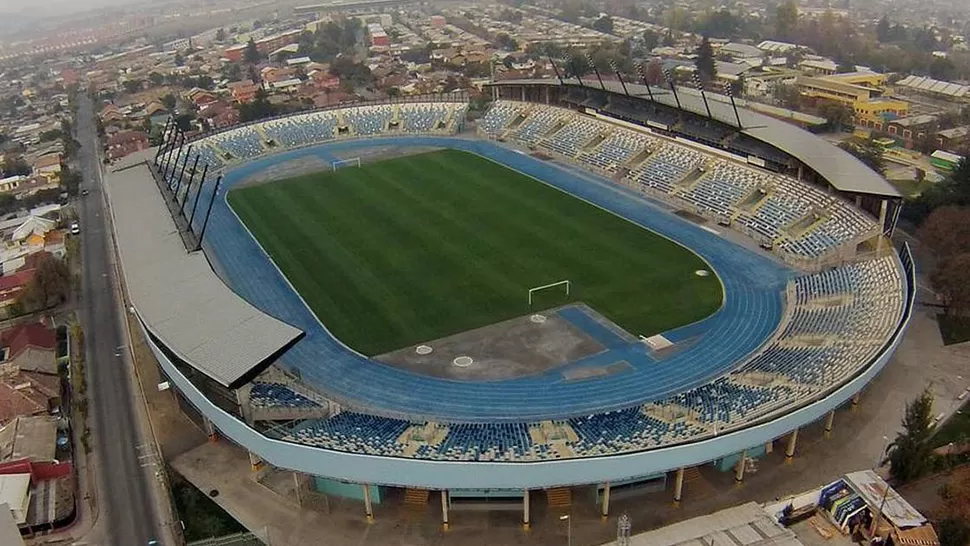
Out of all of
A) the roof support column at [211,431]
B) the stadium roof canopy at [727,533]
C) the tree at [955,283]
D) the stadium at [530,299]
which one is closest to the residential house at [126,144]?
the stadium at [530,299]

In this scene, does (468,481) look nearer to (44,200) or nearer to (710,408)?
(710,408)

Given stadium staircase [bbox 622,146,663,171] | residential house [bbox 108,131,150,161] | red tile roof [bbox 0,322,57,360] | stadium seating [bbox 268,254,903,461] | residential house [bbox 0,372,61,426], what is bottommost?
residential house [bbox 108,131,150,161]

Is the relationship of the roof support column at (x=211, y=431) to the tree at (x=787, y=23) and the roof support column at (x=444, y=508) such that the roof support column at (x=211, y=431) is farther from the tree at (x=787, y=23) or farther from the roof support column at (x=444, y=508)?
the tree at (x=787, y=23)

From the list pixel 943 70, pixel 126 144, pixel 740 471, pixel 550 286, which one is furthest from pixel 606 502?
pixel 943 70

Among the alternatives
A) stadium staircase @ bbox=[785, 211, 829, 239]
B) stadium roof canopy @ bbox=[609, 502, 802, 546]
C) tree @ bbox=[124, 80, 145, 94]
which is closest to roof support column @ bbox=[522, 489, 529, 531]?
stadium roof canopy @ bbox=[609, 502, 802, 546]

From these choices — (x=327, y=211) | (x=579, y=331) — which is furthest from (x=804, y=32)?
(x=579, y=331)

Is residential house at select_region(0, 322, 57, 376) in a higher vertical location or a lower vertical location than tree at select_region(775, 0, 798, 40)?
higher

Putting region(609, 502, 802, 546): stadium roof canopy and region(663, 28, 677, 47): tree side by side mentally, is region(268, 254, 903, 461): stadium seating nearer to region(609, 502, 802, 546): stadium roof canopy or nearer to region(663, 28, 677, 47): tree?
region(609, 502, 802, 546): stadium roof canopy
